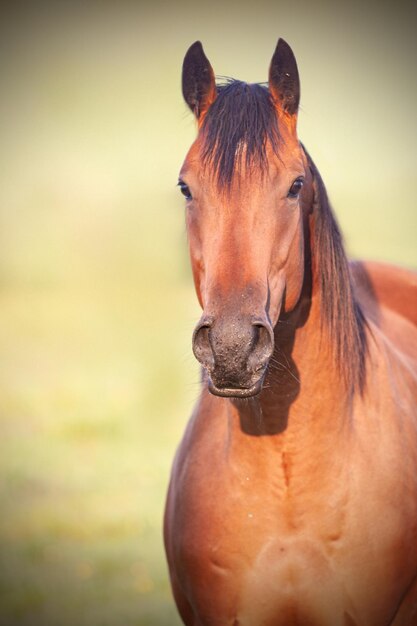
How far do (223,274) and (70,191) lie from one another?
1994cm

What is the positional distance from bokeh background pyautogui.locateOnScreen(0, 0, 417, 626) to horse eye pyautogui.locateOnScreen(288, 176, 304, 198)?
3.66m

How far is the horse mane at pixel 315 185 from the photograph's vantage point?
279cm

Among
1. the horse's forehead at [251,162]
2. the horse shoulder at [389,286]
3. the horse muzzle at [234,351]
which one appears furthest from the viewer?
the horse shoulder at [389,286]

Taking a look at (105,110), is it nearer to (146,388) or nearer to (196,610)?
(146,388)

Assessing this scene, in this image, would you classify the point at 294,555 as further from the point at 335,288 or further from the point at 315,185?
the point at 315,185

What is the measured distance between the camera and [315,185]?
121 inches

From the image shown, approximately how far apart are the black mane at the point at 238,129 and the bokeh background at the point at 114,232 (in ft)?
12.2

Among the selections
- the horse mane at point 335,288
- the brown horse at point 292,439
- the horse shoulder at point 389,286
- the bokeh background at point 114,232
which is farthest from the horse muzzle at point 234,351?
the bokeh background at point 114,232

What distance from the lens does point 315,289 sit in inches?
122

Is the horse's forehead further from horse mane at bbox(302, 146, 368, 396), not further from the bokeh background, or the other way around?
the bokeh background

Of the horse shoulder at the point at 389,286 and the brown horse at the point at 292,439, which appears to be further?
the horse shoulder at the point at 389,286

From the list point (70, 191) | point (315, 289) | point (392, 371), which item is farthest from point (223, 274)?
point (70, 191)

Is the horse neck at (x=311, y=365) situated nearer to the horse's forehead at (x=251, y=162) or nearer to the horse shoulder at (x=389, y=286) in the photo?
the horse's forehead at (x=251, y=162)

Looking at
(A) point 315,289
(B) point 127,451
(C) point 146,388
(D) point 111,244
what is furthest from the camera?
(D) point 111,244
